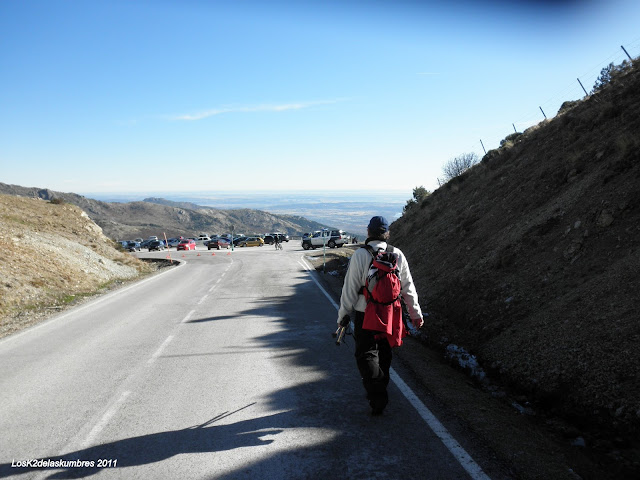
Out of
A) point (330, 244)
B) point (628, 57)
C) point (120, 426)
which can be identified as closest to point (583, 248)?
point (120, 426)

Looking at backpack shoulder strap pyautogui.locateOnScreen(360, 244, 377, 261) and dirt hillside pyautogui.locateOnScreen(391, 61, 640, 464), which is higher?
backpack shoulder strap pyautogui.locateOnScreen(360, 244, 377, 261)

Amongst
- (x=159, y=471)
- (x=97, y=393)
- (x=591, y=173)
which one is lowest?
(x=591, y=173)

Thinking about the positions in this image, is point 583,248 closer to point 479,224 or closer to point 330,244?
point 479,224

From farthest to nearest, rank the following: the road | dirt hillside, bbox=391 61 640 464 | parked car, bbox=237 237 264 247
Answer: parked car, bbox=237 237 264 247 → dirt hillside, bbox=391 61 640 464 → the road

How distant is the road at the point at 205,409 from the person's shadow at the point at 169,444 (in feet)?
0.05

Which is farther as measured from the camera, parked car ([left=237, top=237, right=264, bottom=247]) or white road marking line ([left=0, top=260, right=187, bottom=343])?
parked car ([left=237, top=237, right=264, bottom=247])

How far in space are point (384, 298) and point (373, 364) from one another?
2.30 ft

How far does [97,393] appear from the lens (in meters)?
5.46

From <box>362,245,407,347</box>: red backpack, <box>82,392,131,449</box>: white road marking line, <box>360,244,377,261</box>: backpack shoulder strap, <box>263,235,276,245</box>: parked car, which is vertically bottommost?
<box>362,245,407,347</box>: red backpack

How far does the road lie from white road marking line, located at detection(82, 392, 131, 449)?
0.02m

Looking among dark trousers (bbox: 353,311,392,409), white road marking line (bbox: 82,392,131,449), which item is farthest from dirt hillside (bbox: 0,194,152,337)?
dark trousers (bbox: 353,311,392,409)

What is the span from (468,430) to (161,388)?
12.2 ft

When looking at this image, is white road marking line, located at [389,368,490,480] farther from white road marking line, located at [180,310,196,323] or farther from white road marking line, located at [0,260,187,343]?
white road marking line, located at [0,260,187,343]

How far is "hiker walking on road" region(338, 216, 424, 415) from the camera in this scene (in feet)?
14.5
